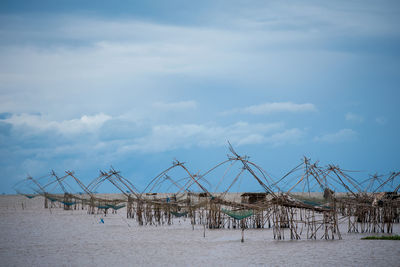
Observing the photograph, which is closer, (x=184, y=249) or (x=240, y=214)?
(x=184, y=249)

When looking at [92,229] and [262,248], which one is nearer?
[262,248]

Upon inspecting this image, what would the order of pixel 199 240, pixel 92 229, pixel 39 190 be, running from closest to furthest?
pixel 199 240
pixel 92 229
pixel 39 190

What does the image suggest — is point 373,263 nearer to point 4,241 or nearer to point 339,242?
point 339,242

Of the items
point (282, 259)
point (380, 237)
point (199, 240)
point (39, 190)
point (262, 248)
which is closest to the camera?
point (282, 259)

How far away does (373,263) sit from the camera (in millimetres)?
6598

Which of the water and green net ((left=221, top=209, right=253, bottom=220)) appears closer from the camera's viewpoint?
the water

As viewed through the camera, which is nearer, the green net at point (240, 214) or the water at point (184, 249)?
the water at point (184, 249)

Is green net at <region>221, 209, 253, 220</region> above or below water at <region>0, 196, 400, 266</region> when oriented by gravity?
above

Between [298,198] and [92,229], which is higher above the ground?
[298,198]

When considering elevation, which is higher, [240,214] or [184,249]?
[240,214]

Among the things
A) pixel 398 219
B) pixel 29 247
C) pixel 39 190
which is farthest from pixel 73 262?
pixel 39 190

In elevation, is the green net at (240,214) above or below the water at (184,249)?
above

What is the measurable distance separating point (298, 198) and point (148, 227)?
4.44 meters

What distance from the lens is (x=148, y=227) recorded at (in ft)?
41.5
